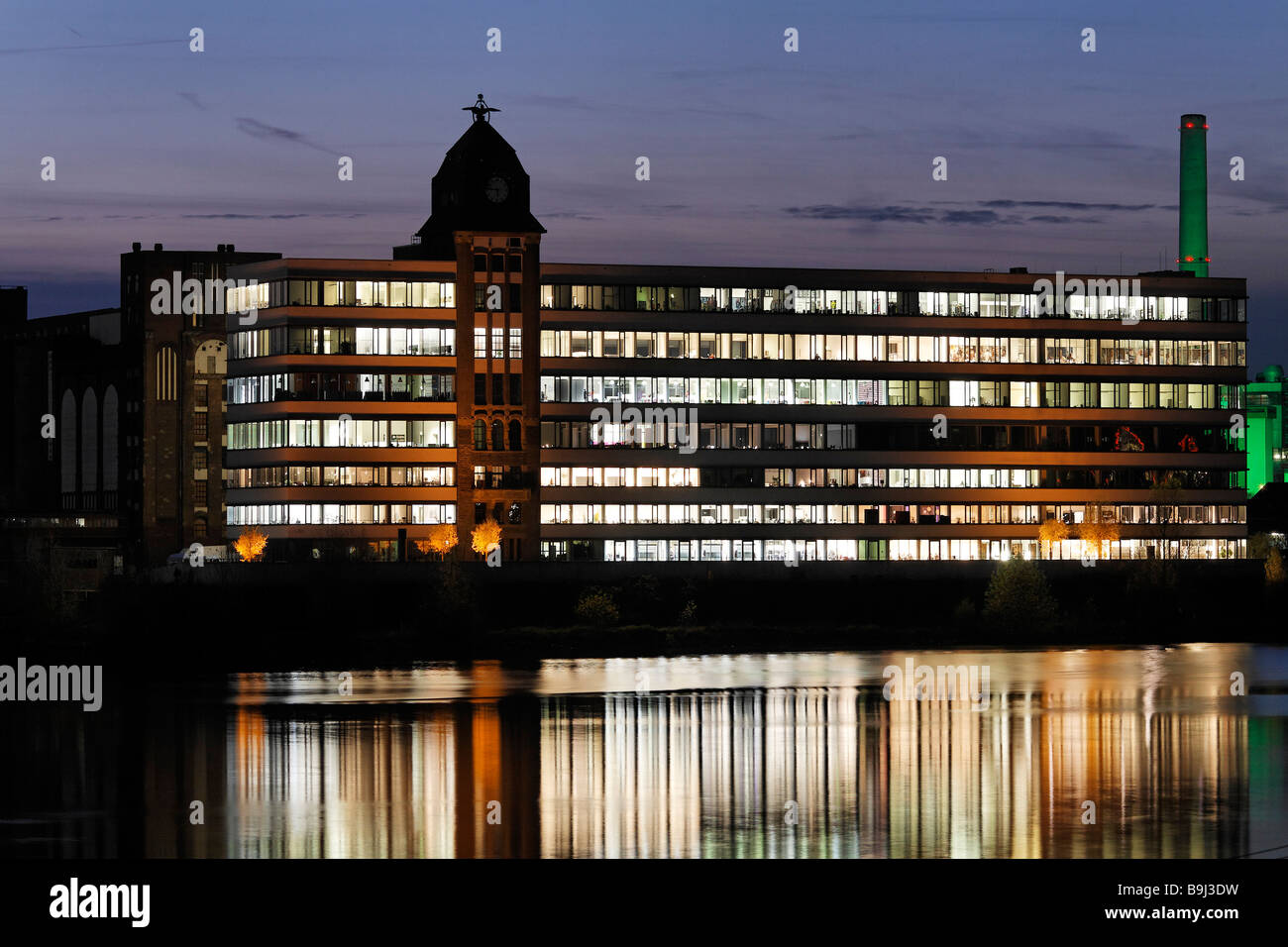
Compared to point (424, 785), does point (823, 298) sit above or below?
above

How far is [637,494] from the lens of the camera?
555 feet

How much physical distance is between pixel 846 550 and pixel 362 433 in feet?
137

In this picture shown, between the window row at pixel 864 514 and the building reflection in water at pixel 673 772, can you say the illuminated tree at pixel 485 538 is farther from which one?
the building reflection in water at pixel 673 772

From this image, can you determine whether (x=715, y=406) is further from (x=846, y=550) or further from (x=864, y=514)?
(x=846, y=550)

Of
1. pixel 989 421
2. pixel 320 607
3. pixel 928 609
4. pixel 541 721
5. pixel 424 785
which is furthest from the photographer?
pixel 989 421

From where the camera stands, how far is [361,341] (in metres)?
165

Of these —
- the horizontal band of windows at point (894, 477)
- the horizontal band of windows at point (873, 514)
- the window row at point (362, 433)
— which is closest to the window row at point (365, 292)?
the window row at point (362, 433)

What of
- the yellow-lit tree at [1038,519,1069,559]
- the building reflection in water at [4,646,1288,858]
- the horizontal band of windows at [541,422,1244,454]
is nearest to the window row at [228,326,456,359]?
the horizontal band of windows at [541,422,1244,454]

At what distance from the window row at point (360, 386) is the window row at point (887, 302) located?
1093 centimetres
